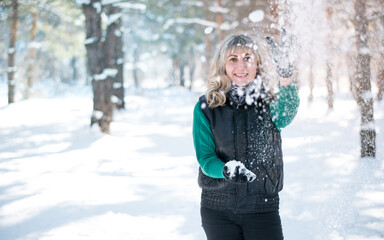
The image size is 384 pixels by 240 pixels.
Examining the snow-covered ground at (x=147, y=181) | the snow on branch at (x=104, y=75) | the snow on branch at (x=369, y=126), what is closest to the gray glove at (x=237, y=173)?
the snow-covered ground at (x=147, y=181)

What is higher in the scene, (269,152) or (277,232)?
(269,152)

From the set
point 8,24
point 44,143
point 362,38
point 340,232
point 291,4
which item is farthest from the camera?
point 8,24

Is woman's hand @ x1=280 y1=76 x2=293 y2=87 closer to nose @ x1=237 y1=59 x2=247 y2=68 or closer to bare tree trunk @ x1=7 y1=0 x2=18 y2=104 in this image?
nose @ x1=237 y1=59 x2=247 y2=68

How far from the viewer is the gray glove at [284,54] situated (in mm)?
1736

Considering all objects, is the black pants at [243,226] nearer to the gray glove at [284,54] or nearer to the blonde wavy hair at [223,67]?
the blonde wavy hair at [223,67]

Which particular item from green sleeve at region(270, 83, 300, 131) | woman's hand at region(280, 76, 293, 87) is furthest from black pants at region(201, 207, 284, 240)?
woman's hand at region(280, 76, 293, 87)

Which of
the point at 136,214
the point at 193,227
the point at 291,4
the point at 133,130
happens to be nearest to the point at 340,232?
the point at 193,227

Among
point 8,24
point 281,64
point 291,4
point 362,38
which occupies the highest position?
point 8,24

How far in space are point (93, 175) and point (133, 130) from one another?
12.4ft

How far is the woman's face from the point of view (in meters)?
1.90

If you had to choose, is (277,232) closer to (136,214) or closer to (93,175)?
(136,214)

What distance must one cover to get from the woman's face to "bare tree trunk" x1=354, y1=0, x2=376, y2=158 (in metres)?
3.46

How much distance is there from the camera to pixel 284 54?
1.77m

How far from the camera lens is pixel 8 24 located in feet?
28.6
